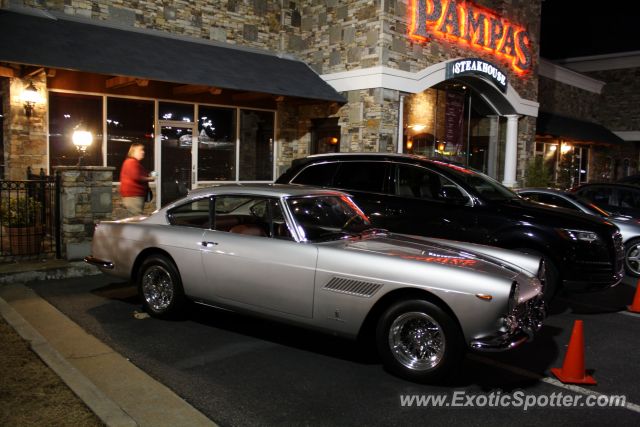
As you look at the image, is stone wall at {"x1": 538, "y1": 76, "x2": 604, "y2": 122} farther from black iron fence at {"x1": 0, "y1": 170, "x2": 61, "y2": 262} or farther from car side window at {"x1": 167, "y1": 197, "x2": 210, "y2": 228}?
car side window at {"x1": 167, "y1": 197, "x2": 210, "y2": 228}

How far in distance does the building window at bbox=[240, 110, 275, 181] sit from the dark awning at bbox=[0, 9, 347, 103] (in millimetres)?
1563

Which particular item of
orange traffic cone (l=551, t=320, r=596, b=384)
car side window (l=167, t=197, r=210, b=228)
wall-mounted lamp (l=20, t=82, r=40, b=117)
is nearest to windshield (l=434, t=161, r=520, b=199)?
orange traffic cone (l=551, t=320, r=596, b=384)

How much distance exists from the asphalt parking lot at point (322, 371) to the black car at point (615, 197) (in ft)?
15.6

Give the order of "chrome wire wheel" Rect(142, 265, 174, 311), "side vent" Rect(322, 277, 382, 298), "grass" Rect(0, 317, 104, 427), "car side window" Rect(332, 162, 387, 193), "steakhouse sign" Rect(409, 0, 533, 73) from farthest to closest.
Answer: "steakhouse sign" Rect(409, 0, 533, 73) < "car side window" Rect(332, 162, 387, 193) < "chrome wire wheel" Rect(142, 265, 174, 311) < "side vent" Rect(322, 277, 382, 298) < "grass" Rect(0, 317, 104, 427)

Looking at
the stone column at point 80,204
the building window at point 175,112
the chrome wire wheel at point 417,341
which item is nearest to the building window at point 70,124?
the building window at point 175,112

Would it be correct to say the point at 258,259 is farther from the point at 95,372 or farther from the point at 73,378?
the point at 73,378

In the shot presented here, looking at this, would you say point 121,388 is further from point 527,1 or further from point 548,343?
point 527,1

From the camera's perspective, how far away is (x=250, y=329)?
19.0 ft

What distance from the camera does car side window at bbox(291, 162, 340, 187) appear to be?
8.15m

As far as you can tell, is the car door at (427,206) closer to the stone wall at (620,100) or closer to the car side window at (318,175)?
the car side window at (318,175)

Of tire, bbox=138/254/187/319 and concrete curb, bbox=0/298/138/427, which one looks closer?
concrete curb, bbox=0/298/138/427

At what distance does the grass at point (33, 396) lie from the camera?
356 cm

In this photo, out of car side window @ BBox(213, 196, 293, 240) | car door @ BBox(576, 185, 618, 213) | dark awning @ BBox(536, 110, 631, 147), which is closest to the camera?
car side window @ BBox(213, 196, 293, 240)

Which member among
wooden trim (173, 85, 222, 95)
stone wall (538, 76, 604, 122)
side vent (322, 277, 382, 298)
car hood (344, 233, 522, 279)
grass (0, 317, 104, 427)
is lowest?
grass (0, 317, 104, 427)
